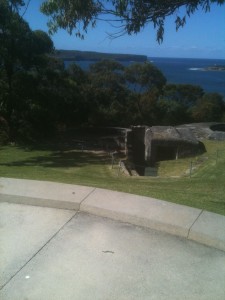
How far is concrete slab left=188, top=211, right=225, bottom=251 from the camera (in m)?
3.96

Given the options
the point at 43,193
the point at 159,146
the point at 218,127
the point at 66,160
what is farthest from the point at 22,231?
the point at 218,127

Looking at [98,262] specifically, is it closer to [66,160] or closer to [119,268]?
[119,268]

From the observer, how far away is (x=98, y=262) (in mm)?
3639

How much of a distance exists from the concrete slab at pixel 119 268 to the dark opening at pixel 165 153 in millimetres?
23676

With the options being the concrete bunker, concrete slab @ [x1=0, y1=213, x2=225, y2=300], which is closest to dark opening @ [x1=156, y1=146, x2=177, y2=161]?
the concrete bunker

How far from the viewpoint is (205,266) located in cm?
363

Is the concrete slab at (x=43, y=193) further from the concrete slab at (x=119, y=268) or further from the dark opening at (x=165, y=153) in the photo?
the dark opening at (x=165, y=153)

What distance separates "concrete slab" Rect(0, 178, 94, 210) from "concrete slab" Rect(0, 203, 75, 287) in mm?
93

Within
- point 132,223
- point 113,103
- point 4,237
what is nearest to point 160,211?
point 132,223

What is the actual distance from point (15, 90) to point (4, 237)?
26.8 m

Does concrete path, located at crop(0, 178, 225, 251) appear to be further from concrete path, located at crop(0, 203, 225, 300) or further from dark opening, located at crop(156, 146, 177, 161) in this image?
dark opening, located at crop(156, 146, 177, 161)

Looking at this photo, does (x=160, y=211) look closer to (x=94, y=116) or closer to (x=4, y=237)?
(x=4, y=237)

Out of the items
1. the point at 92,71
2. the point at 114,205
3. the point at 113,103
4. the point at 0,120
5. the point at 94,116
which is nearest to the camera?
the point at 114,205

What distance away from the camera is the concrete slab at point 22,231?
3631 millimetres
